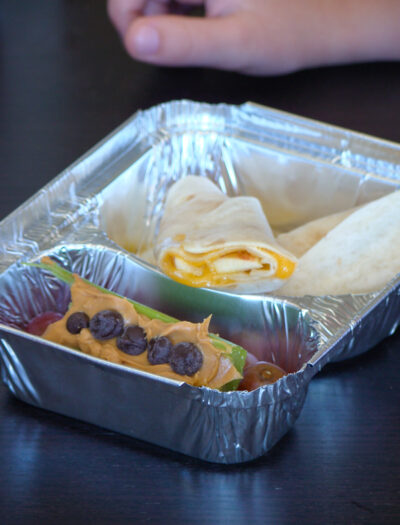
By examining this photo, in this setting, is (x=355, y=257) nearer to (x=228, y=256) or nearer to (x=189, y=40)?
(x=228, y=256)

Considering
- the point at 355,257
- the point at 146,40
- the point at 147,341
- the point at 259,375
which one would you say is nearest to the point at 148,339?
the point at 147,341

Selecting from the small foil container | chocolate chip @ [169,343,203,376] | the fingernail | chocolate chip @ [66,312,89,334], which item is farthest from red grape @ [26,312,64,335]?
the fingernail

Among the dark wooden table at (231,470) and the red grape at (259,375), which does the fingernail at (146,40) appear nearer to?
the dark wooden table at (231,470)

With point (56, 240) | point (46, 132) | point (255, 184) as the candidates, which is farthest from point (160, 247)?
point (46, 132)

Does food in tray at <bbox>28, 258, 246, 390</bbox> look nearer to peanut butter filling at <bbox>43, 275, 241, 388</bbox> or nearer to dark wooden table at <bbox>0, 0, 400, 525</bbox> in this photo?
peanut butter filling at <bbox>43, 275, 241, 388</bbox>

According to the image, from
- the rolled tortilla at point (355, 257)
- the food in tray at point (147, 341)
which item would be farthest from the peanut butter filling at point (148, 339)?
the rolled tortilla at point (355, 257)

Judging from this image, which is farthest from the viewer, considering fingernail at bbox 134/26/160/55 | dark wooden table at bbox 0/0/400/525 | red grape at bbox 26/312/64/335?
fingernail at bbox 134/26/160/55
